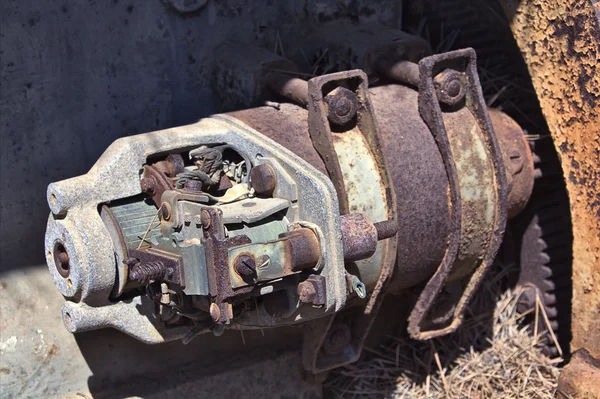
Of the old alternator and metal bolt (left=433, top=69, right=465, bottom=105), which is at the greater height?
metal bolt (left=433, top=69, right=465, bottom=105)

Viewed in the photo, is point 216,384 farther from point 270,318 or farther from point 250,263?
point 250,263

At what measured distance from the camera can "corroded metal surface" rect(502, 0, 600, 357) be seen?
9.13 feet

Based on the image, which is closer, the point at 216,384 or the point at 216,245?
the point at 216,245

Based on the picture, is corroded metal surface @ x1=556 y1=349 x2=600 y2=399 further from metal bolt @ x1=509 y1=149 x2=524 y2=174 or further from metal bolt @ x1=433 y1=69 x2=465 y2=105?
metal bolt @ x1=433 y1=69 x2=465 y2=105

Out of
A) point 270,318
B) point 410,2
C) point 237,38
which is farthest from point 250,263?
point 410,2

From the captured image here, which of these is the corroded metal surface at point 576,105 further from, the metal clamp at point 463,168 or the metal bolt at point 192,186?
the metal bolt at point 192,186

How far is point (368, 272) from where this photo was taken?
278 centimetres

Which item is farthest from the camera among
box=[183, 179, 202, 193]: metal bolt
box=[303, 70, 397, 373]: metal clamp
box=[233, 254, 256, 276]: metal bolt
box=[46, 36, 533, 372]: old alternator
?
box=[303, 70, 397, 373]: metal clamp

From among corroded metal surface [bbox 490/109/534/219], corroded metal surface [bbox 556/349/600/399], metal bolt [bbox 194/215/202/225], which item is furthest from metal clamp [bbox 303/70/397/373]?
corroded metal surface [bbox 556/349/600/399]

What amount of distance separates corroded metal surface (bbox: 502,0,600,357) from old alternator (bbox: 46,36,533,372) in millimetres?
195

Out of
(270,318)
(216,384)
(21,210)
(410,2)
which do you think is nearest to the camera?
(270,318)

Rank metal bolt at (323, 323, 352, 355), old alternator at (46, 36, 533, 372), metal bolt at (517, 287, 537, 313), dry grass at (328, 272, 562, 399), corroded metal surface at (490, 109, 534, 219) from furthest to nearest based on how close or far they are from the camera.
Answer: metal bolt at (517, 287, 537, 313) < dry grass at (328, 272, 562, 399) < corroded metal surface at (490, 109, 534, 219) < metal bolt at (323, 323, 352, 355) < old alternator at (46, 36, 533, 372)

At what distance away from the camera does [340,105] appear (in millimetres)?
2736

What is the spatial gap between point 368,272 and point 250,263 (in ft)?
1.89
